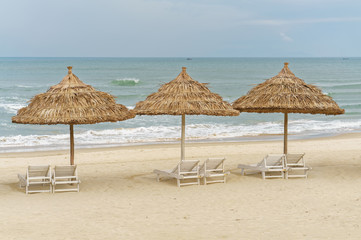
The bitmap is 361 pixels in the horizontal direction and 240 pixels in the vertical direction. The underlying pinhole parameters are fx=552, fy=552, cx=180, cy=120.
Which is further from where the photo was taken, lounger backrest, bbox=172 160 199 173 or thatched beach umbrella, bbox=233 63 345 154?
thatched beach umbrella, bbox=233 63 345 154

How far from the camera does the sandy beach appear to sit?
7.30 m

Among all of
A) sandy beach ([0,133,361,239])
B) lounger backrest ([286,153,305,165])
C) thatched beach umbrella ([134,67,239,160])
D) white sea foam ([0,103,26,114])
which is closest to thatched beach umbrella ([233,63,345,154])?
thatched beach umbrella ([134,67,239,160])

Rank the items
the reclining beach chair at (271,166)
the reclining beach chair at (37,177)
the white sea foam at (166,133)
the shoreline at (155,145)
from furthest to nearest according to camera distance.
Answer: the white sea foam at (166,133) → the shoreline at (155,145) → the reclining beach chair at (271,166) → the reclining beach chair at (37,177)

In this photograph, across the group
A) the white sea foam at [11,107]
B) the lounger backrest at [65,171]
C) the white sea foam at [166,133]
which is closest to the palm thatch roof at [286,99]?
the lounger backrest at [65,171]

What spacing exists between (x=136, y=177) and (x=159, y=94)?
6.13 ft

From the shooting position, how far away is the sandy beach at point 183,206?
23.9ft

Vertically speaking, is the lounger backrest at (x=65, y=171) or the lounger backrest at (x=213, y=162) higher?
the lounger backrest at (x=213, y=162)

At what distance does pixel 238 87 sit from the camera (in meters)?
52.4

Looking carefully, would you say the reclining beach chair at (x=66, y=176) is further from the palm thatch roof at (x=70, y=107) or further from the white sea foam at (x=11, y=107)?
the white sea foam at (x=11, y=107)

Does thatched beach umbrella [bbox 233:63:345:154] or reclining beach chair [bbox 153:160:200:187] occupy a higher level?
thatched beach umbrella [bbox 233:63:345:154]

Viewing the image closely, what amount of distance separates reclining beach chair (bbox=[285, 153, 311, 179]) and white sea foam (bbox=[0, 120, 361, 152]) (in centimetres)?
796

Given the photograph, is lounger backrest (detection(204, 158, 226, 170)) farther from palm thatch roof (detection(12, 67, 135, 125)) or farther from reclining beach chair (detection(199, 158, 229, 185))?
palm thatch roof (detection(12, 67, 135, 125))

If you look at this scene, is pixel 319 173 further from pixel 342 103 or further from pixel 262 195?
pixel 342 103

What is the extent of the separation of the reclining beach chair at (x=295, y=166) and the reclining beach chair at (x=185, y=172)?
1920mm
